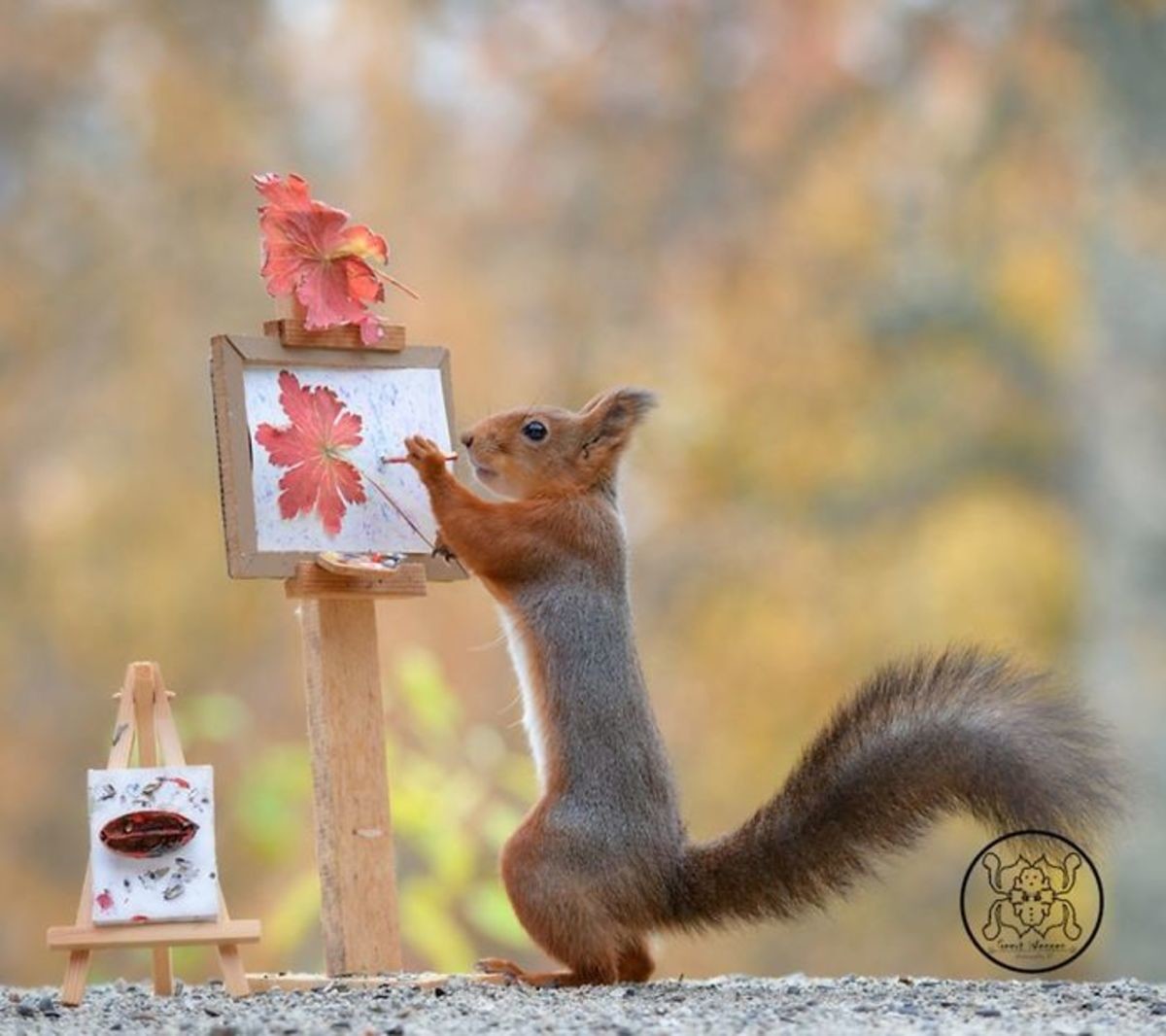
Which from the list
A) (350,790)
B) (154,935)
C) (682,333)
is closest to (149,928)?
(154,935)

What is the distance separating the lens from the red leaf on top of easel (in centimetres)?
350

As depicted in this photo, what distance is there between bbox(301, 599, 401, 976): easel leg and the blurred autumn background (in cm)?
379

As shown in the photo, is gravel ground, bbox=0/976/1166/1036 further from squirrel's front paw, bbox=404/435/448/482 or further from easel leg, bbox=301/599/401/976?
squirrel's front paw, bbox=404/435/448/482

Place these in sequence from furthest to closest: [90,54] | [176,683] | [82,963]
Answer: [90,54], [176,683], [82,963]

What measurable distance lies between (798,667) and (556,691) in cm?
496

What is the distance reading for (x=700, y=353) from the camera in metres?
8.45

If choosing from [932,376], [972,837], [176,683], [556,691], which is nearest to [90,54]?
[176,683]

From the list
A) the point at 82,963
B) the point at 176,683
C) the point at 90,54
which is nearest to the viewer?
the point at 82,963

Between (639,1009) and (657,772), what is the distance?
0.45m

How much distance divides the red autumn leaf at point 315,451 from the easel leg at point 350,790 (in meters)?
0.15

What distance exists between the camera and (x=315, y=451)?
11.2 ft

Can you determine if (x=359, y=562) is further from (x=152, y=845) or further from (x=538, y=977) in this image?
(x=538, y=977)

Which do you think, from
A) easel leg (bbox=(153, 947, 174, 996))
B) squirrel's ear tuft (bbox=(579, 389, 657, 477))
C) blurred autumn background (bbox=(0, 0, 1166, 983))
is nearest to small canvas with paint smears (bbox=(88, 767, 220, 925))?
easel leg (bbox=(153, 947, 174, 996))

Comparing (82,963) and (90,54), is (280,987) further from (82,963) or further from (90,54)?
(90,54)
